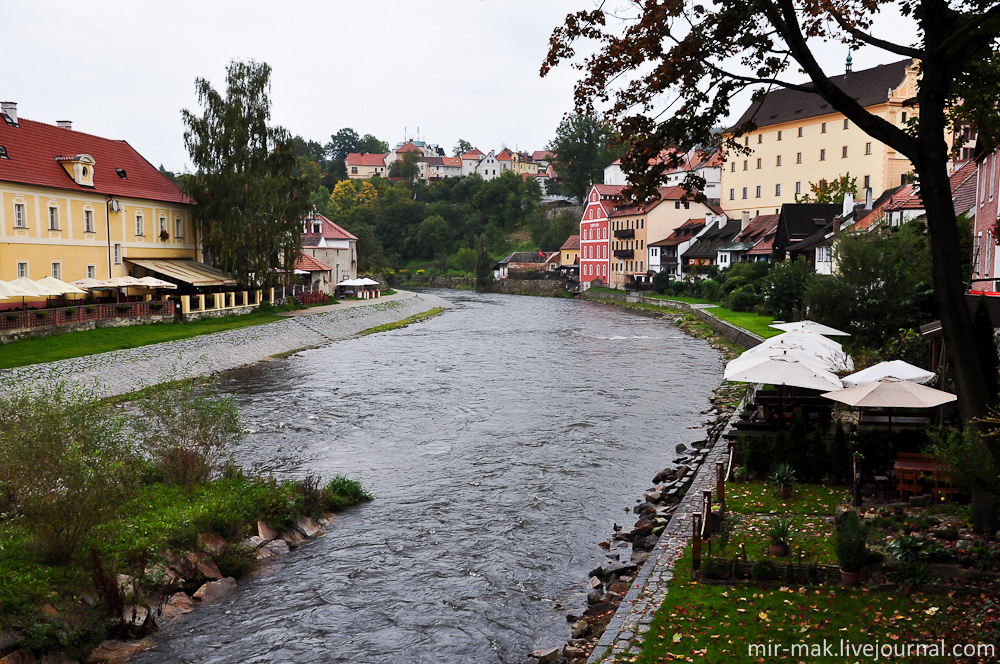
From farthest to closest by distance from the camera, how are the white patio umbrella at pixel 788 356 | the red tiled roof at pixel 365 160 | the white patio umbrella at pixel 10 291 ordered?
1. the red tiled roof at pixel 365 160
2. the white patio umbrella at pixel 10 291
3. the white patio umbrella at pixel 788 356

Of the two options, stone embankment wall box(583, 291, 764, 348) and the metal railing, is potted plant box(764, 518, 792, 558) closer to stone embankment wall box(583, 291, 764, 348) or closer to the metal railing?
stone embankment wall box(583, 291, 764, 348)

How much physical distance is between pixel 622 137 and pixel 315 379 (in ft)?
65.6

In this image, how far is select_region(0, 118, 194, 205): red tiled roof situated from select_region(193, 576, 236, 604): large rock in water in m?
27.8

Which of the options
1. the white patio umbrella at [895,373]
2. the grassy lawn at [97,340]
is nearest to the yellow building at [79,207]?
the grassy lawn at [97,340]

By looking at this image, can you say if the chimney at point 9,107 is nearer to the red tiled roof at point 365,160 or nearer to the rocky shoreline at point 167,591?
the rocky shoreline at point 167,591

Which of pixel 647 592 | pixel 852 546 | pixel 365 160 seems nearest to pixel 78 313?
pixel 647 592

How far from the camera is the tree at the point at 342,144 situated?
172m

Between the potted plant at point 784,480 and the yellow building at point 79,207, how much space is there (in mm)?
A: 31188

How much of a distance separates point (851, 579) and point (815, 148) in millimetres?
64488

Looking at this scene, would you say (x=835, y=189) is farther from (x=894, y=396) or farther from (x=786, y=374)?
(x=894, y=396)

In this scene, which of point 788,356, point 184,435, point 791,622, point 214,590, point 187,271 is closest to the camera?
point 791,622

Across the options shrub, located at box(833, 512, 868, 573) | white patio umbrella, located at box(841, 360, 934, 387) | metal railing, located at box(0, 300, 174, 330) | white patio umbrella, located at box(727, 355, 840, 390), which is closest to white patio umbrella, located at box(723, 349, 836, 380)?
white patio umbrella, located at box(727, 355, 840, 390)

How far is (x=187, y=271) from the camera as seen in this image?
134 feet

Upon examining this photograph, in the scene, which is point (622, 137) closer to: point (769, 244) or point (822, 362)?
point (822, 362)
